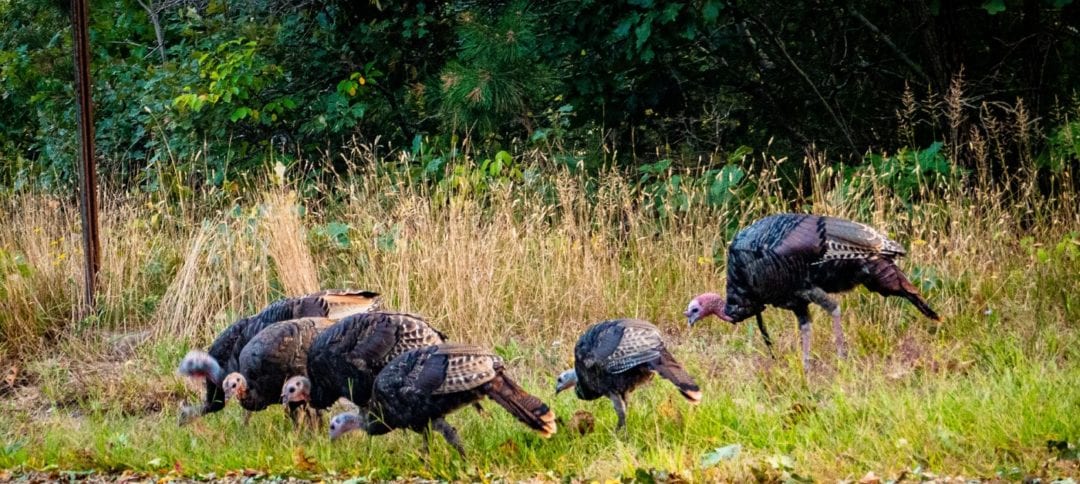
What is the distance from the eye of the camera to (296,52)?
46.8ft

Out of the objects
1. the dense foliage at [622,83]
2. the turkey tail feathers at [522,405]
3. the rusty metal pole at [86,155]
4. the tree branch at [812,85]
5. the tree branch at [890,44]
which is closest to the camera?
the turkey tail feathers at [522,405]

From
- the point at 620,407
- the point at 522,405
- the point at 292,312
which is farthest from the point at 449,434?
the point at 292,312

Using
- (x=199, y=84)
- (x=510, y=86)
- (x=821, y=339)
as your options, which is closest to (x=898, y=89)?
(x=510, y=86)

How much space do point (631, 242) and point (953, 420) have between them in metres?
3.94

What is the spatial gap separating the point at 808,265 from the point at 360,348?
229 centimetres

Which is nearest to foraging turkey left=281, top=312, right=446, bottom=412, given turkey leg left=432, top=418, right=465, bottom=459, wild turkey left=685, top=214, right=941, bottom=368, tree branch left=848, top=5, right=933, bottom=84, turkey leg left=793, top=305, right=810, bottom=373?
turkey leg left=432, top=418, right=465, bottom=459

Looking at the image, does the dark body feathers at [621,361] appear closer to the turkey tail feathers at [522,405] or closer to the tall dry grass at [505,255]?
the turkey tail feathers at [522,405]

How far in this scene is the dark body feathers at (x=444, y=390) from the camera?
538 cm

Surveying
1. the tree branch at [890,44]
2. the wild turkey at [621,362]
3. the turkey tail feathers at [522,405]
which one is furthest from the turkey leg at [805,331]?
the tree branch at [890,44]

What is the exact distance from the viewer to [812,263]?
21.1ft

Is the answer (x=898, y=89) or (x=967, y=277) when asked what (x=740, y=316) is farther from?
(x=898, y=89)

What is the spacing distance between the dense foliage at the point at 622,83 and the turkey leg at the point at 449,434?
15.2 ft

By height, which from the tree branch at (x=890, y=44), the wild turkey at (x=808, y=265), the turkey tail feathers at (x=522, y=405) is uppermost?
the tree branch at (x=890, y=44)

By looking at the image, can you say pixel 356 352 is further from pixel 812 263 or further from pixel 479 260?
pixel 479 260
